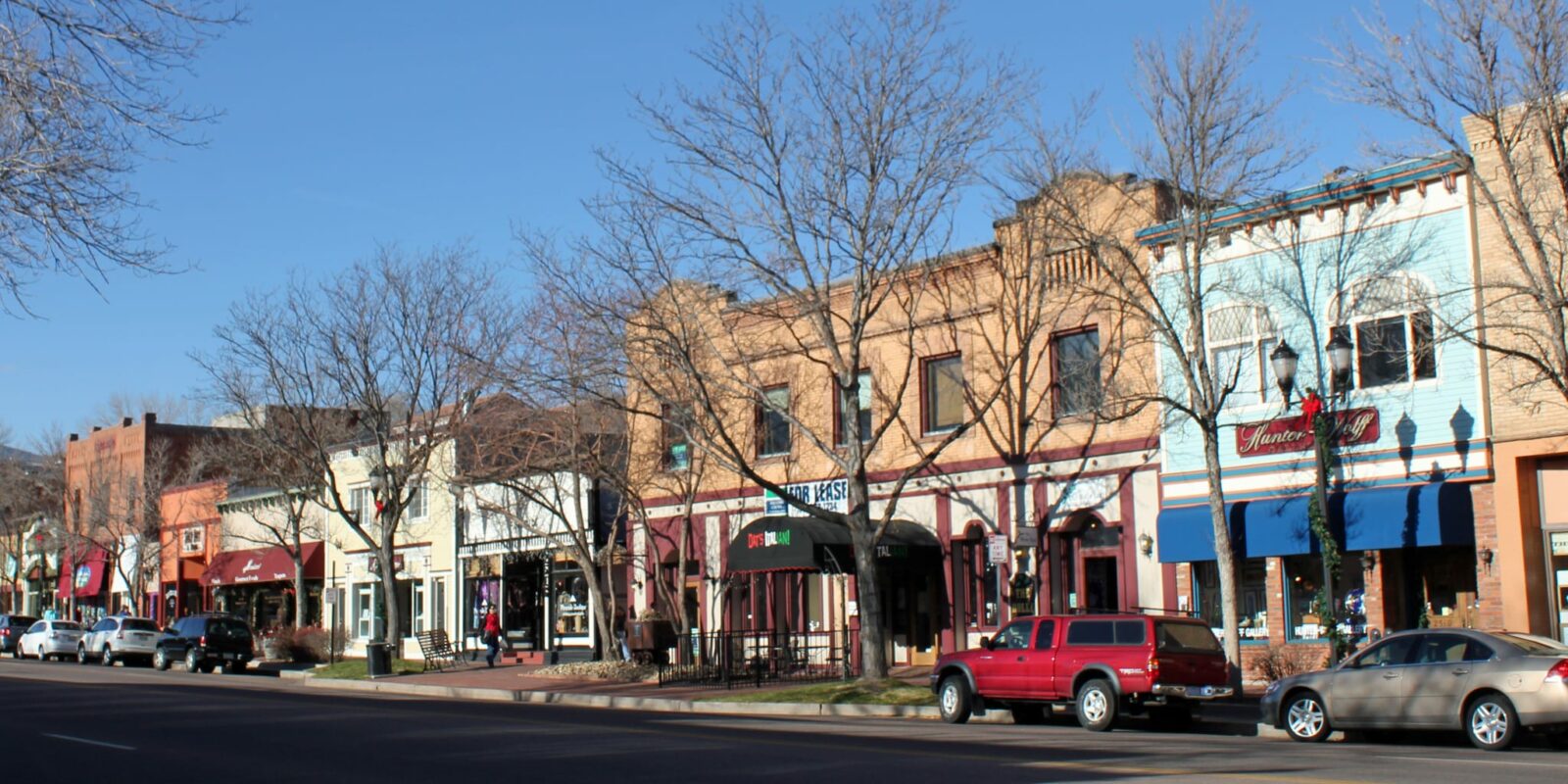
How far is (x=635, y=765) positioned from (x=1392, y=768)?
7119 mm

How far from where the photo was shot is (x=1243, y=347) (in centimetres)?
2598

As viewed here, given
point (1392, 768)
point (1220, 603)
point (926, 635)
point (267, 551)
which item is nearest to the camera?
point (1392, 768)

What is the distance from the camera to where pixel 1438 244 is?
23.5 metres

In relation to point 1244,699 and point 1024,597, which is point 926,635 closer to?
point 1024,597

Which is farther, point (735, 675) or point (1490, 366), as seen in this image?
point (735, 675)

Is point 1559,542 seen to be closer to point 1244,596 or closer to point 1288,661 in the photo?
point 1288,661

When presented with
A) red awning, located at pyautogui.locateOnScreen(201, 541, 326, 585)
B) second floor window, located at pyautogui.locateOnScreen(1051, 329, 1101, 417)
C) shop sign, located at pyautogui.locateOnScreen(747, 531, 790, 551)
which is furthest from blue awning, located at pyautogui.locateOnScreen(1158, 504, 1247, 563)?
red awning, located at pyautogui.locateOnScreen(201, 541, 326, 585)

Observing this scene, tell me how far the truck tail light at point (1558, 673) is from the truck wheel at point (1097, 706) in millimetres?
5513

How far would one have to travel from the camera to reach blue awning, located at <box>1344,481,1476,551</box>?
22.8 metres

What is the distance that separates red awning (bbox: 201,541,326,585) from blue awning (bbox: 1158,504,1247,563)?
33816 mm

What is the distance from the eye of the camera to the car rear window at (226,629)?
4362 cm

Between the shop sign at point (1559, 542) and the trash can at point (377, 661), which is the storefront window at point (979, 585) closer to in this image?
the shop sign at point (1559, 542)

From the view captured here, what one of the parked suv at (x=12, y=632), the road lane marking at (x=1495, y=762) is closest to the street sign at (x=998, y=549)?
the road lane marking at (x=1495, y=762)

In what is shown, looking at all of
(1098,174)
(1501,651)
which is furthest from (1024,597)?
(1501,651)
